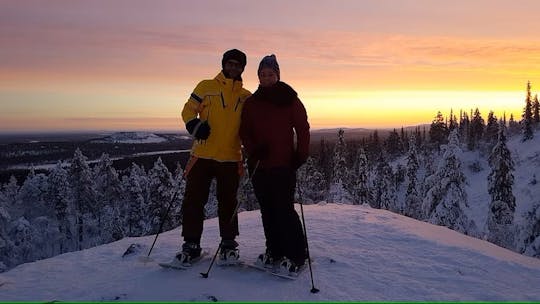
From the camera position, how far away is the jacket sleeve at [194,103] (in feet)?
19.7

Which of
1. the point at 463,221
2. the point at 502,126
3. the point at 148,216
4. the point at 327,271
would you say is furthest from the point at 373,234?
the point at 148,216

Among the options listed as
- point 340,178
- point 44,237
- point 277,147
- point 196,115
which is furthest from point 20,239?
point 277,147

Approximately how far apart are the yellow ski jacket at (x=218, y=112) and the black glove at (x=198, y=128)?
15cm

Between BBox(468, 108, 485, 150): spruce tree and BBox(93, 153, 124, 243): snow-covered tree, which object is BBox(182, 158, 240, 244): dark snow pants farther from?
BBox(468, 108, 485, 150): spruce tree

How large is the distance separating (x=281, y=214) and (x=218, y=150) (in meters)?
1.22

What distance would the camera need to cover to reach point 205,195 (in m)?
6.32

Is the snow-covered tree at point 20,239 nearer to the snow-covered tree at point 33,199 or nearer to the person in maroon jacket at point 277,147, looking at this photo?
the snow-covered tree at point 33,199

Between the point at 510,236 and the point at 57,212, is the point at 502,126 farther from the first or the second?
the point at 57,212

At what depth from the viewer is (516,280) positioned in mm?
5781

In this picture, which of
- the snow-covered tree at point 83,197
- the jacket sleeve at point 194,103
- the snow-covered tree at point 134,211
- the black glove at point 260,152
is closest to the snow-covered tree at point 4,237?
the snow-covered tree at point 83,197

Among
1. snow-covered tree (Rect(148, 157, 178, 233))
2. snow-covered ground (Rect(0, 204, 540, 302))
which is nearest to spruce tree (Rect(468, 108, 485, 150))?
snow-covered tree (Rect(148, 157, 178, 233))

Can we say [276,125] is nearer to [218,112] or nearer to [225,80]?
[218,112]

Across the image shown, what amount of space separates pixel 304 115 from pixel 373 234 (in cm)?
283

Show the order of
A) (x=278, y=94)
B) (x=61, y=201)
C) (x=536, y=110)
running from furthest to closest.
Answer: (x=536, y=110), (x=61, y=201), (x=278, y=94)
